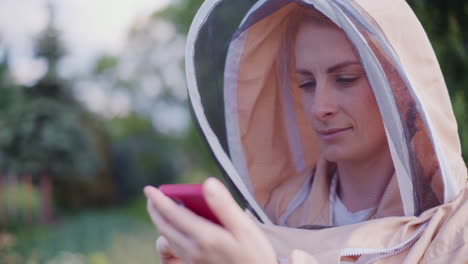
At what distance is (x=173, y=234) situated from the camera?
3.09 ft

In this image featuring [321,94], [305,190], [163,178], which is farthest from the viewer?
[163,178]

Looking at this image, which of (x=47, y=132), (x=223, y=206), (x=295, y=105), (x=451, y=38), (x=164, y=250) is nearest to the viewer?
(x=223, y=206)

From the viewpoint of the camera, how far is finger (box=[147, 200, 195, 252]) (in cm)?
92

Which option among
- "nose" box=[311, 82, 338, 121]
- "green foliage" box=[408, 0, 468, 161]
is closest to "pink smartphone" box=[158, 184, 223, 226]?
"nose" box=[311, 82, 338, 121]

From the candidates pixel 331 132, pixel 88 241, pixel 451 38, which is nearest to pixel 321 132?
pixel 331 132

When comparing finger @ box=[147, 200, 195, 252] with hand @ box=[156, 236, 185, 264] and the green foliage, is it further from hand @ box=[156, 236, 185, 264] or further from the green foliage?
the green foliage

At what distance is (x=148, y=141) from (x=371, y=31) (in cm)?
1384

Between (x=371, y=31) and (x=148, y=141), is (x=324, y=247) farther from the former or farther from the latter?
(x=148, y=141)

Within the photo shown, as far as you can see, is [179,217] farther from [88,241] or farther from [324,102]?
[88,241]

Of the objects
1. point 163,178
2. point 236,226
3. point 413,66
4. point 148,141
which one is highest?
point 148,141

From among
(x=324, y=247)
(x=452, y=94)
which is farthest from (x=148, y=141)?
(x=324, y=247)

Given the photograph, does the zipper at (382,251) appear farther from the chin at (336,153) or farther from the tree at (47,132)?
the tree at (47,132)

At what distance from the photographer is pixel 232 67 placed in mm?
1700

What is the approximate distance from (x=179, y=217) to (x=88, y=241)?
7.81 metres
